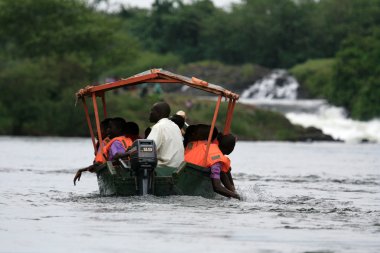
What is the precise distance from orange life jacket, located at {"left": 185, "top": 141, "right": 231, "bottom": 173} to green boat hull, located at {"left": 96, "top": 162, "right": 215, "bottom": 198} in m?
0.22

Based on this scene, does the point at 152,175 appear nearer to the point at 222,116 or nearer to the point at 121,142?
the point at 121,142

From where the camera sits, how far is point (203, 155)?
1984cm

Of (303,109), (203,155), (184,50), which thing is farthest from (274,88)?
(203,155)

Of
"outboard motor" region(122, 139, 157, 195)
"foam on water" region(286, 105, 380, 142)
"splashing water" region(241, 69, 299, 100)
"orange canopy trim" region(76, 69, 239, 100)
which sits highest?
"splashing water" region(241, 69, 299, 100)

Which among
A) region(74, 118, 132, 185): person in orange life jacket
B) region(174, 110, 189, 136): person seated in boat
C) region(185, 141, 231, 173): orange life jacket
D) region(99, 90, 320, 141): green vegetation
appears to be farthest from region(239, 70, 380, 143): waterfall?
region(185, 141, 231, 173): orange life jacket

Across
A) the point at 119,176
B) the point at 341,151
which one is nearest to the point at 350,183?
the point at 119,176

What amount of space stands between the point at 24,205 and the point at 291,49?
92206 millimetres

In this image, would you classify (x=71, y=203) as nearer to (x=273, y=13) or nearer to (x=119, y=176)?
(x=119, y=176)

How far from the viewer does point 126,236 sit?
48.3 ft

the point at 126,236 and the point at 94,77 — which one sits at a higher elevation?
the point at 94,77

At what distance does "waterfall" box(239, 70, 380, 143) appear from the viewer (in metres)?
70.8

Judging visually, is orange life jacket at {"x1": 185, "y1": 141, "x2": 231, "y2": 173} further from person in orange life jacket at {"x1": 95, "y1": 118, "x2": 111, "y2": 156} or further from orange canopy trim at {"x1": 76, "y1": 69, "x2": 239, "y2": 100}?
person in orange life jacket at {"x1": 95, "y1": 118, "x2": 111, "y2": 156}

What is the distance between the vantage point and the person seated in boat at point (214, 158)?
64.4 ft

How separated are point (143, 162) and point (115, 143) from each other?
147cm
